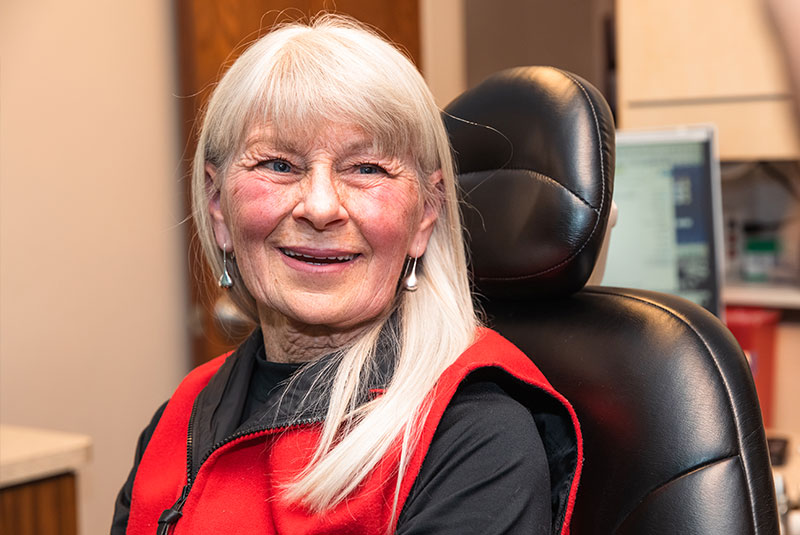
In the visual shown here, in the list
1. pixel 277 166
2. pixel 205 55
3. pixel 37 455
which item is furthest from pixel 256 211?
pixel 205 55

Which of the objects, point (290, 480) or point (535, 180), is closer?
point (290, 480)

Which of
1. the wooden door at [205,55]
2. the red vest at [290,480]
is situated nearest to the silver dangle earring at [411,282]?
the red vest at [290,480]

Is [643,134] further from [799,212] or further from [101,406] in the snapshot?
[101,406]

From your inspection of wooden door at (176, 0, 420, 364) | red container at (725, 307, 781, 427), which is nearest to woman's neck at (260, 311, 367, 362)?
wooden door at (176, 0, 420, 364)

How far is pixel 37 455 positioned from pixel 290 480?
0.66 meters

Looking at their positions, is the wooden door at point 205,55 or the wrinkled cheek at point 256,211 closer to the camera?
the wrinkled cheek at point 256,211

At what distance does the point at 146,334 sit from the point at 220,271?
1.15m

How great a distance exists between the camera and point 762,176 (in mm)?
2840

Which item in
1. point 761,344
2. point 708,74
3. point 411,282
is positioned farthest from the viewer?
point 708,74

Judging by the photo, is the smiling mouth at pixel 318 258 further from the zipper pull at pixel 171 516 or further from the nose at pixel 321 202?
the zipper pull at pixel 171 516

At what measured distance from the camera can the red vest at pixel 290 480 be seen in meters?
0.95

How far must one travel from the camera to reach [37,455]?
145 centimetres

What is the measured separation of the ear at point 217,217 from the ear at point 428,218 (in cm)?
25

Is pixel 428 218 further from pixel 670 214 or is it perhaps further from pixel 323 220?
pixel 670 214
